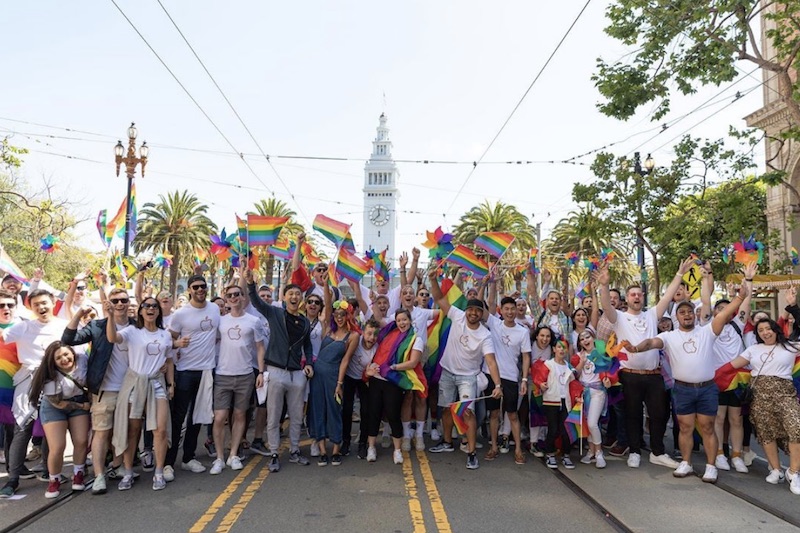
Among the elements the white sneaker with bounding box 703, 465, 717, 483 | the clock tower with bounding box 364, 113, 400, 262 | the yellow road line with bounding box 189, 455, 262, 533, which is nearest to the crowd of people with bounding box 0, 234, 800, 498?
the white sneaker with bounding box 703, 465, 717, 483

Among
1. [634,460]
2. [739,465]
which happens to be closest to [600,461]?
[634,460]

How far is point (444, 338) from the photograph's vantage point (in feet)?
25.0

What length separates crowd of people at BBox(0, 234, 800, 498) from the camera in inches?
230

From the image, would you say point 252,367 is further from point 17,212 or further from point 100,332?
point 17,212

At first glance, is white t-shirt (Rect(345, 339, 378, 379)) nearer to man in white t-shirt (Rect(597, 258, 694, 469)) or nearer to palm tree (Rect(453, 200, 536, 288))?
man in white t-shirt (Rect(597, 258, 694, 469))

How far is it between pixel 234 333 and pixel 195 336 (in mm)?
418

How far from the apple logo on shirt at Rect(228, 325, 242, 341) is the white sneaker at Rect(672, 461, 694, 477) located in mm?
→ 5011

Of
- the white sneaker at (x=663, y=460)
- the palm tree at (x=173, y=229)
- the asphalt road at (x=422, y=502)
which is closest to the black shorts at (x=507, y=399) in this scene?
the asphalt road at (x=422, y=502)

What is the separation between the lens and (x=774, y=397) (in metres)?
6.17

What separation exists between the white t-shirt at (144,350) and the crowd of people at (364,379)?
1 cm

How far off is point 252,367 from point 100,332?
1660 millimetres

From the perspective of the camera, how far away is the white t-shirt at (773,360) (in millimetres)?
6215

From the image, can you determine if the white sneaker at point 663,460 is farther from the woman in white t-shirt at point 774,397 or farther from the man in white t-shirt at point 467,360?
the man in white t-shirt at point 467,360

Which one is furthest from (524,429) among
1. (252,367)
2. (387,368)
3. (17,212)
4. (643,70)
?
(17,212)
